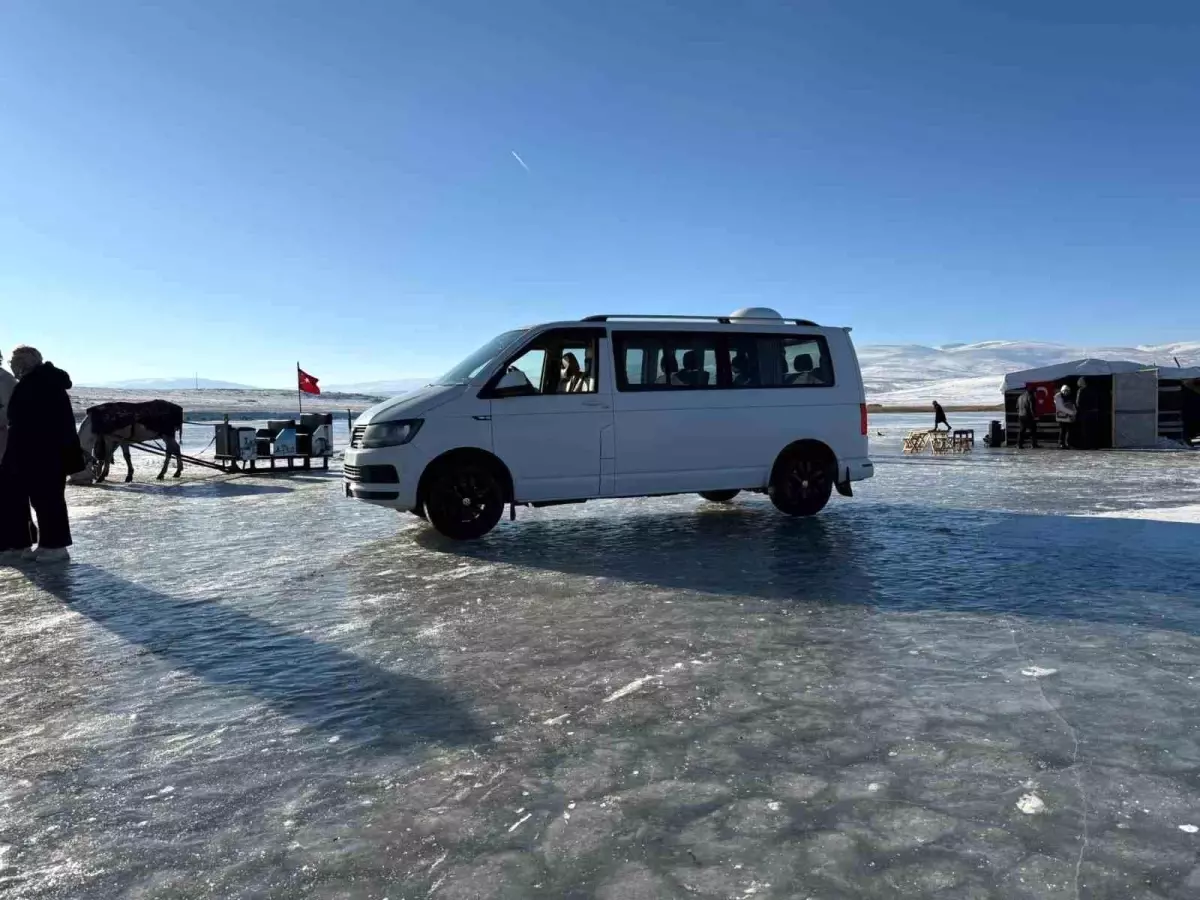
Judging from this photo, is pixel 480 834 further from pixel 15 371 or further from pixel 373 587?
pixel 15 371

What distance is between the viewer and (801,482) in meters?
9.59

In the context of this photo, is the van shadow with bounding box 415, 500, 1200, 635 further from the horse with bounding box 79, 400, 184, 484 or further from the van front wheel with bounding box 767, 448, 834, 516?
the horse with bounding box 79, 400, 184, 484

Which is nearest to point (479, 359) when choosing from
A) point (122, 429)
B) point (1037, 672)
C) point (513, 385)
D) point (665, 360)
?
point (513, 385)

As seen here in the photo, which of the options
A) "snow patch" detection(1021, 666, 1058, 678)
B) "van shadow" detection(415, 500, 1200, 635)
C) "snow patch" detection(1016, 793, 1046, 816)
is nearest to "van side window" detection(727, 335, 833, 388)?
"van shadow" detection(415, 500, 1200, 635)

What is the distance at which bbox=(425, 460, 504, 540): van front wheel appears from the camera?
812cm

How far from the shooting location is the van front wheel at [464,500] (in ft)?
26.6

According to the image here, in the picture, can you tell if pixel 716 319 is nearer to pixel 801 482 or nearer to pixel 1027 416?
pixel 801 482

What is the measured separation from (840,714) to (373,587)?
3862 mm

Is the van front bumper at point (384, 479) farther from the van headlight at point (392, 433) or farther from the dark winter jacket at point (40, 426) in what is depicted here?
the dark winter jacket at point (40, 426)

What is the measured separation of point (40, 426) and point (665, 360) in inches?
230

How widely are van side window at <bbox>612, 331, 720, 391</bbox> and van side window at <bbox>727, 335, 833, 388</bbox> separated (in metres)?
0.29

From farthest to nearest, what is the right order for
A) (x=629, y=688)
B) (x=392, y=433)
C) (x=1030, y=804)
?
(x=392, y=433) → (x=629, y=688) → (x=1030, y=804)

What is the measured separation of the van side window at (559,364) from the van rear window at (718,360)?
0.27 m

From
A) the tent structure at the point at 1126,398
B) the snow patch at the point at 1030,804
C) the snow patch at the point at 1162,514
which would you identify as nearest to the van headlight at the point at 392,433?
the snow patch at the point at 1030,804
